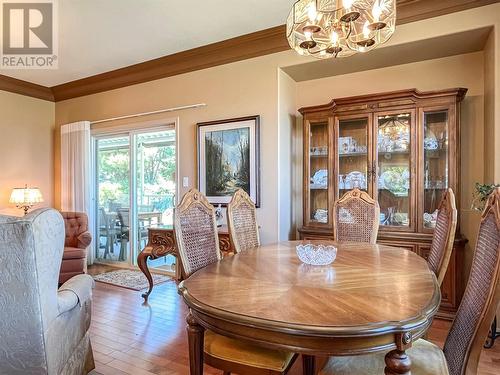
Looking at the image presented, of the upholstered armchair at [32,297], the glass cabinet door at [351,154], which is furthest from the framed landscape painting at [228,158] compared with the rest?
the upholstered armchair at [32,297]

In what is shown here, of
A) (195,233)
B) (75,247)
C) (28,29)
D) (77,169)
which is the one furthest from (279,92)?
(77,169)

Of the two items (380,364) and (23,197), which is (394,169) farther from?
(23,197)

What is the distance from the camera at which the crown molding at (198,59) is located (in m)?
2.75

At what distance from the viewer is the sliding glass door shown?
4473 millimetres

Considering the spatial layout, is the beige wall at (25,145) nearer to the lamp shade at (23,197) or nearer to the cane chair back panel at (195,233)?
the lamp shade at (23,197)

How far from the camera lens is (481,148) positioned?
2.98 m

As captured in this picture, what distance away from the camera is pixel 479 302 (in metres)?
1.11

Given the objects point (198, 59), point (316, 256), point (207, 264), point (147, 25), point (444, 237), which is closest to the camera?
point (316, 256)

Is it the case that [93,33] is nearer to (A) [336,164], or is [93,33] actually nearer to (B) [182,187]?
(B) [182,187]

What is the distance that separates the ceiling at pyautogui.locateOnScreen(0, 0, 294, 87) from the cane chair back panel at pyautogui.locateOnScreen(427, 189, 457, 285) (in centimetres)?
204

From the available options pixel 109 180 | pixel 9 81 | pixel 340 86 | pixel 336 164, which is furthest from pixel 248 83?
pixel 9 81

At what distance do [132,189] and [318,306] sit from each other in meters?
3.99

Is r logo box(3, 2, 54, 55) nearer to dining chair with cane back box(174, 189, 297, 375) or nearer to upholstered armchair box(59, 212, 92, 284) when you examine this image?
upholstered armchair box(59, 212, 92, 284)

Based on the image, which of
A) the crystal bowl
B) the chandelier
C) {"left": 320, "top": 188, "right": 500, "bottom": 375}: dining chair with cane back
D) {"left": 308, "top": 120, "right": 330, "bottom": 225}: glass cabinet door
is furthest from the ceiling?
{"left": 320, "top": 188, "right": 500, "bottom": 375}: dining chair with cane back
